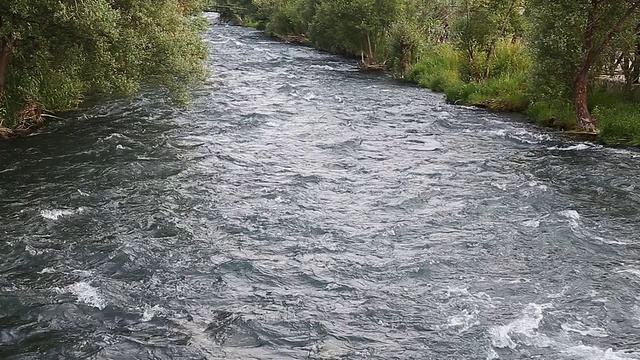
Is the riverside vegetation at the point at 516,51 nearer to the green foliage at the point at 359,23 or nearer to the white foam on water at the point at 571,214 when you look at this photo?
the green foliage at the point at 359,23

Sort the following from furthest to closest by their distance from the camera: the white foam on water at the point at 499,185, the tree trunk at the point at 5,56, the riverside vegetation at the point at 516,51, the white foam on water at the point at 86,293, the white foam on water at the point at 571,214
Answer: the riverside vegetation at the point at 516,51 → the white foam on water at the point at 499,185 → the tree trunk at the point at 5,56 → the white foam on water at the point at 571,214 → the white foam on water at the point at 86,293

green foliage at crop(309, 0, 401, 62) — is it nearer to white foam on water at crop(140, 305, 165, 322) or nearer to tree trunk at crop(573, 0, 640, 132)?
tree trunk at crop(573, 0, 640, 132)

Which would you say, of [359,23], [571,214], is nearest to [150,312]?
[571,214]

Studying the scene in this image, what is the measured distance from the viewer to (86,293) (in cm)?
1338

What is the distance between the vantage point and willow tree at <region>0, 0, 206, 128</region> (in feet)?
64.9

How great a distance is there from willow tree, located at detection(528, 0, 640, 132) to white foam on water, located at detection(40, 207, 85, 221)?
19720 mm

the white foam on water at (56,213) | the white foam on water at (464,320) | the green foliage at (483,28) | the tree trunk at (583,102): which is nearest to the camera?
the white foam on water at (464,320)

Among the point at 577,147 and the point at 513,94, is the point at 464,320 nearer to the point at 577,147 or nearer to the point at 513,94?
the point at 577,147

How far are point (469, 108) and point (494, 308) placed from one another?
24456 millimetres

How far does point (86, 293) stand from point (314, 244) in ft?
19.1

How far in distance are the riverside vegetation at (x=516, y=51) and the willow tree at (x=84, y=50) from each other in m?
15.1

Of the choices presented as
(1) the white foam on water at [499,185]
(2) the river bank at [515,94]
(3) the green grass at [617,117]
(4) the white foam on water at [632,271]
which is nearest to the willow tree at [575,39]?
(3) the green grass at [617,117]

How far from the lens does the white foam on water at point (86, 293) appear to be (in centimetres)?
1303

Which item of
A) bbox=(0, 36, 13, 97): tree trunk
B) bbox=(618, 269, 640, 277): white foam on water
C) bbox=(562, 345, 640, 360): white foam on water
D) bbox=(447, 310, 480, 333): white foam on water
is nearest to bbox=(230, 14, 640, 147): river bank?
bbox=(618, 269, 640, 277): white foam on water
